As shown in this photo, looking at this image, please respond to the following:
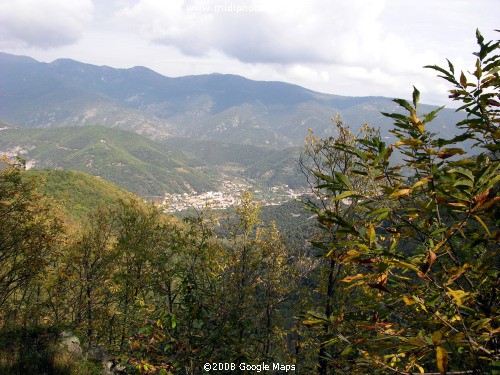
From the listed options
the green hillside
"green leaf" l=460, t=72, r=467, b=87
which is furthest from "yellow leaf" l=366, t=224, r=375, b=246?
the green hillside

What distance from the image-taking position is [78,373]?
810 centimetres

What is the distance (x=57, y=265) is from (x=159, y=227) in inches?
288

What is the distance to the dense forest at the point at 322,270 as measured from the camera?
1.85 m

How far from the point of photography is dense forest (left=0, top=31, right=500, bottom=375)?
185 cm

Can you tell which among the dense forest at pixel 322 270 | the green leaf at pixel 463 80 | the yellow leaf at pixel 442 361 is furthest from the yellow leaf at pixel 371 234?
the green leaf at pixel 463 80

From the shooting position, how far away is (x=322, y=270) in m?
10.2

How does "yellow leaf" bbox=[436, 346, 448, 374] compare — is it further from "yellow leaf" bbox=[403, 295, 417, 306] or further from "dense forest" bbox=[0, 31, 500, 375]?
"yellow leaf" bbox=[403, 295, 417, 306]

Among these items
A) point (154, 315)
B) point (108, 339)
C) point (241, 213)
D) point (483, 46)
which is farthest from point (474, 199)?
point (108, 339)

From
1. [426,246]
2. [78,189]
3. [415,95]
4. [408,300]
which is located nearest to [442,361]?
[408,300]

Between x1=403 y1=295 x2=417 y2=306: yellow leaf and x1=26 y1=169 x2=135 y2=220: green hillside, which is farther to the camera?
x1=26 y1=169 x2=135 y2=220: green hillside

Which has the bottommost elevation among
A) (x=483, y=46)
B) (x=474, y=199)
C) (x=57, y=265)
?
(x=57, y=265)

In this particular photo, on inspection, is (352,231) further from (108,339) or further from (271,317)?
(108,339)

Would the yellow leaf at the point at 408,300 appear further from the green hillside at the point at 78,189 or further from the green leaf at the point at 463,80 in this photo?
the green hillside at the point at 78,189

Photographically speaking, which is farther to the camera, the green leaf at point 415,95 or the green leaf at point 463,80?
the green leaf at point 463,80
